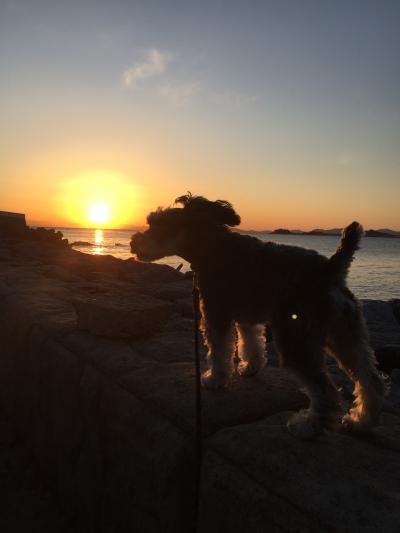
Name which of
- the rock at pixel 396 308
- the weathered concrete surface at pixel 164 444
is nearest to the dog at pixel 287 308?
the weathered concrete surface at pixel 164 444

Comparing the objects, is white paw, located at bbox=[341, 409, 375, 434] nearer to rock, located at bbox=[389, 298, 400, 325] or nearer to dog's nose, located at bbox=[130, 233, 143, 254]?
dog's nose, located at bbox=[130, 233, 143, 254]

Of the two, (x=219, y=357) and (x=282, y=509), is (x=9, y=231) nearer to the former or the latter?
(x=219, y=357)

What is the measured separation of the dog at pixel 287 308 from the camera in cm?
330

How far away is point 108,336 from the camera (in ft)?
16.3

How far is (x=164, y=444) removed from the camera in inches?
120

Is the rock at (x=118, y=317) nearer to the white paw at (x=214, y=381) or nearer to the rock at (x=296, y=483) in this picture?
the white paw at (x=214, y=381)

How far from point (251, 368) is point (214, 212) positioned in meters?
1.82

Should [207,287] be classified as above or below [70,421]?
above

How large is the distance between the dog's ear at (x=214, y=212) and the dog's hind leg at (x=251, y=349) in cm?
120

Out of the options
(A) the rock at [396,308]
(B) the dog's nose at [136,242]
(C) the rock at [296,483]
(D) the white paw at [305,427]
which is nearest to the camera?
(C) the rock at [296,483]

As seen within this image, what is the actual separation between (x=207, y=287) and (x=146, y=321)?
4.14ft

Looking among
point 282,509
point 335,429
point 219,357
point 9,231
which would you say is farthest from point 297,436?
point 9,231

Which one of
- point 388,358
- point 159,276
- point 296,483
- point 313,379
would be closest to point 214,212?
point 313,379

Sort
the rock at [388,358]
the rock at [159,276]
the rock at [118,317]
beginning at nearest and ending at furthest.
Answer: the rock at [118,317] → the rock at [388,358] → the rock at [159,276]
